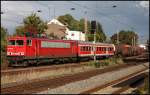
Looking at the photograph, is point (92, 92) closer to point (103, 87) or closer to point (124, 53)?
point (103, 87)

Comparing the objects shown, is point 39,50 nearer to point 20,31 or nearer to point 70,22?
point 20,31

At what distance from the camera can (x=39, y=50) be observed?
38375 mm

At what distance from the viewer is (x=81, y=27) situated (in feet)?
450

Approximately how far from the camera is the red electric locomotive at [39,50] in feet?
119

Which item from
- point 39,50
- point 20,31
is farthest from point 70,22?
point 39,50

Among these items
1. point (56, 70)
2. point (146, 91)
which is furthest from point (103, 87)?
point (56, 70)

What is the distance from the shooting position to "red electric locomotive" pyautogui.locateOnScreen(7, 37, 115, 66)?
3616cm

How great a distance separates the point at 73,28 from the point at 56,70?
10459cm

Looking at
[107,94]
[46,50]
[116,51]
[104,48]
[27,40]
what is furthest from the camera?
[116,51]

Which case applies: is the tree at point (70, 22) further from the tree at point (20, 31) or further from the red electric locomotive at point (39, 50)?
the red electric locomotive at point (39, 50)

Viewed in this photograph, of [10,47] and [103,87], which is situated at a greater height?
[10,47]

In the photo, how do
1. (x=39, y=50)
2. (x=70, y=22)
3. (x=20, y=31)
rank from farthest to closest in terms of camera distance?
Result: (x=70, y=22) < (x=20, y=31) < (x=39, y=50)

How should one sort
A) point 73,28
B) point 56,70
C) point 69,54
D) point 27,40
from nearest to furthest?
point 56,70 → point 27,40 → point 69,54 → point 73,28

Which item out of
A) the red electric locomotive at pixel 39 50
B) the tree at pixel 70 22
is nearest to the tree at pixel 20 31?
the red electric locomotive at pixel 39 50
